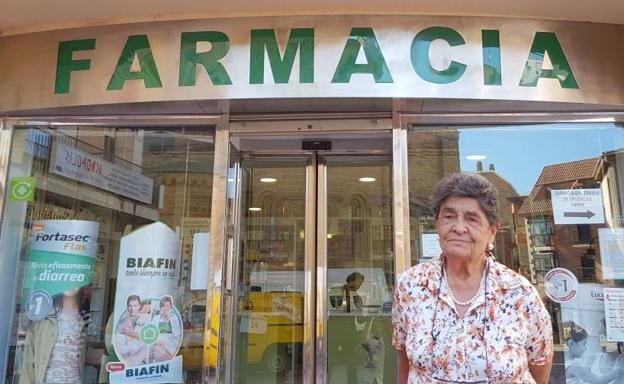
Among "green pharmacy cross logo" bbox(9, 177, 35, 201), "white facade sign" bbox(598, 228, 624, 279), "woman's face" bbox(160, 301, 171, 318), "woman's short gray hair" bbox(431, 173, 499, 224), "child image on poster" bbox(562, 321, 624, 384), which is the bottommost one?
"child image on poster" bbox(562, 321, 624, 384)

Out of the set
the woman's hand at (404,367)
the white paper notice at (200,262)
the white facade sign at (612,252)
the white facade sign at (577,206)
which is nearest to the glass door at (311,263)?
the white paper notice at (200,262)

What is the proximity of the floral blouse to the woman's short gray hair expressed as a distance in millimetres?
225

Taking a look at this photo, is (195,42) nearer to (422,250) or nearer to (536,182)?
(422,250)

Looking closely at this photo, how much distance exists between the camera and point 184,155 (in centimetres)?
385

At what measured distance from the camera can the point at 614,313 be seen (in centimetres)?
338

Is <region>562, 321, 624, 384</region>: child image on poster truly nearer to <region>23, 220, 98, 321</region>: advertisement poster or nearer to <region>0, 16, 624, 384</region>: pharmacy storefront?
<region>0, 16, 624, 384</region>: pharmacy storefront

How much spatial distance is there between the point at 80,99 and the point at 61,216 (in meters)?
0.91

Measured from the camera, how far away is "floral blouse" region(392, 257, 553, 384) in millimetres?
1778

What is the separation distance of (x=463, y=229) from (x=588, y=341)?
2152 millimetres

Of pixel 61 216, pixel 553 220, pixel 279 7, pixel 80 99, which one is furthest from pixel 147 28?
pixel 553 220

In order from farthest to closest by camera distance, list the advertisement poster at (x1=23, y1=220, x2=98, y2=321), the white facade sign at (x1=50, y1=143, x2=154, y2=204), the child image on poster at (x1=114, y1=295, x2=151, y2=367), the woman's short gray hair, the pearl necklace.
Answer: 1. the white facade sign at (x1=50, y1=143, x2=154, y2=204)
2. the advertisement poster at (x1=23, y1=220, x2=98, y2=321)
3. the child image on poster at (x1=114, y1=295, x2=151, y2=367)
4. the woman's short gray hair
5. the pearl necklace

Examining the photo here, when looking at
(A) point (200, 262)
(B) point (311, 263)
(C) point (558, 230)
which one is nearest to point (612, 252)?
(C) point (558, 230)

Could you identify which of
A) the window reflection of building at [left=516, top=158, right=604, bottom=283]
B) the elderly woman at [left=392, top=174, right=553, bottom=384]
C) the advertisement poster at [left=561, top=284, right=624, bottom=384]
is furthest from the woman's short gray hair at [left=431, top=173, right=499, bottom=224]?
the advertisement poster at [left=561, top=284, right=624, bottom=384]

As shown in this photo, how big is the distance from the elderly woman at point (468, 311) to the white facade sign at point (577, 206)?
1.80 meters
